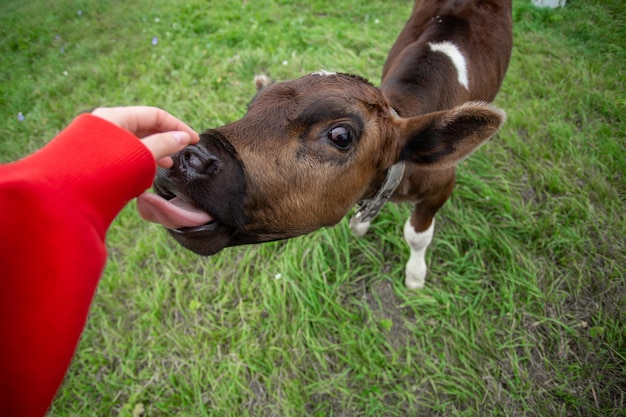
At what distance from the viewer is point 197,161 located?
1.52 metres

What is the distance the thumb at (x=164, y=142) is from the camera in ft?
3.66

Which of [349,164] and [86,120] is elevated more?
[86,120]

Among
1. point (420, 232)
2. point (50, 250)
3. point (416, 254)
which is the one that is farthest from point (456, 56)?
point (50, 250)

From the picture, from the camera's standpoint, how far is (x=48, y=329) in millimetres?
864

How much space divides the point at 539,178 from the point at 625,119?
54.0 inches

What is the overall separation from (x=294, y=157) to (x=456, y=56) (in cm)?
196

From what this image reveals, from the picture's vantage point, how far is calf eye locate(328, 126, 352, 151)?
178cm

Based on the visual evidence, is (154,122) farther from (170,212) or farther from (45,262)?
(45,262)

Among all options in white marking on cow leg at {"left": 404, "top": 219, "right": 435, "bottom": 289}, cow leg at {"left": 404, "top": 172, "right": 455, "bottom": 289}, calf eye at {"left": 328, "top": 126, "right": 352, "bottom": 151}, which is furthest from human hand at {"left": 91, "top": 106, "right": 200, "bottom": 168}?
white marking on cow leg at {"left": 404, "top": 219, "right": 435, "bottom": 289}

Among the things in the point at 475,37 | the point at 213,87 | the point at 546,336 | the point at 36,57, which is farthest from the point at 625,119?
the point at 36,57

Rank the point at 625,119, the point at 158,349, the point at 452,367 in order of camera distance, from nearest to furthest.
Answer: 1. the point at 452,367
2. the point at 158,349
3. the point at 625,119

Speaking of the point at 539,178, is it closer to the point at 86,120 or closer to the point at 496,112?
the point at 496,112

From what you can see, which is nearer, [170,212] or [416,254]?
[170,212]

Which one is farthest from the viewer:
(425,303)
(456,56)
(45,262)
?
(425,303)
